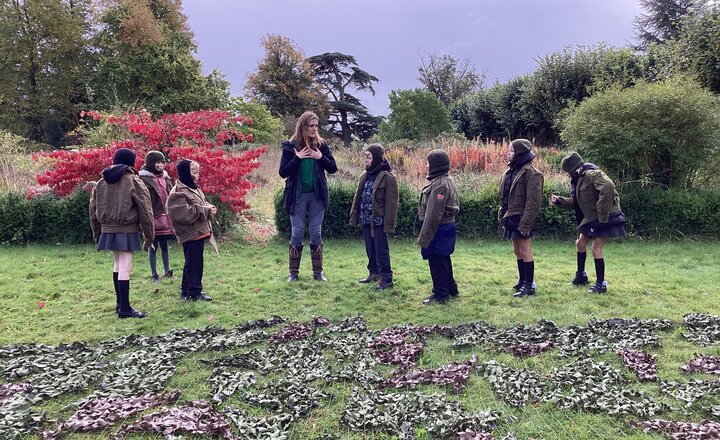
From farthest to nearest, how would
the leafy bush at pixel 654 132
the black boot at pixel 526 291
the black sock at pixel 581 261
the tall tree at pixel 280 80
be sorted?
1. the tall tree at pixel 280 80
2. the leafy bush at pixel 654 132
3. the black sock at pixel 581 261
4. the black boot at pixel 526 291

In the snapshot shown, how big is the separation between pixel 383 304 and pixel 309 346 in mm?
1619

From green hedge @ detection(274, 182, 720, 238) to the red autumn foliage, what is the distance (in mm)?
1115

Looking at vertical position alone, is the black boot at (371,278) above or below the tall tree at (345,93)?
below

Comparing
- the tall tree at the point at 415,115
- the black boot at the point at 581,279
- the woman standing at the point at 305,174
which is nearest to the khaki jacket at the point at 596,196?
the black boot at the point at 581,279

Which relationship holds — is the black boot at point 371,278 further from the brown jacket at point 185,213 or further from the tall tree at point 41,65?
the tall tree at point 41,65

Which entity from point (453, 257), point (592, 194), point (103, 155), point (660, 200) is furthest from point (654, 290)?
point (103, 155)

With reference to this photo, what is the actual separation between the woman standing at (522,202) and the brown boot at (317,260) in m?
2.60

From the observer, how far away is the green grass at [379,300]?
349 cm

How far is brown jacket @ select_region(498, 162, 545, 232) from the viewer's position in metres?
5.76

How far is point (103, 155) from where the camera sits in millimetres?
9086

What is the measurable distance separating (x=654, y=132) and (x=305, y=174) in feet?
25.7

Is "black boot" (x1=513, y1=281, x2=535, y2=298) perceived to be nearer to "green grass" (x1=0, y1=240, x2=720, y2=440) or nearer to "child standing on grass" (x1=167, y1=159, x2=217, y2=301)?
"green grass" (x1=0, y1=240, x2=720, y2=440)

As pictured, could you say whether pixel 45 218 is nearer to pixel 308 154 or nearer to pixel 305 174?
pixel 305 174

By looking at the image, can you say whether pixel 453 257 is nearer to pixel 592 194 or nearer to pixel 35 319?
pixel 592 194
